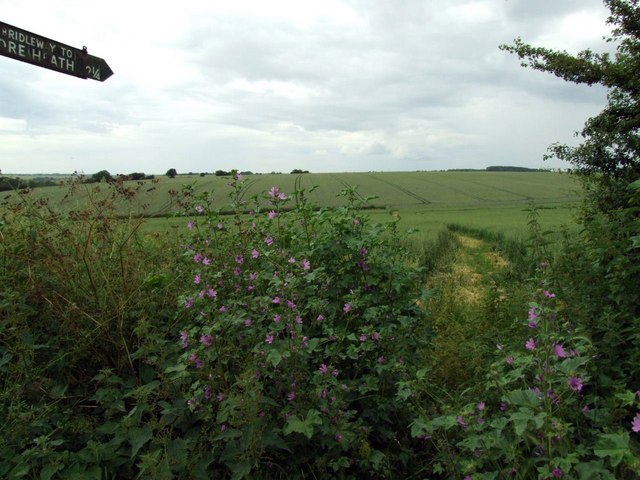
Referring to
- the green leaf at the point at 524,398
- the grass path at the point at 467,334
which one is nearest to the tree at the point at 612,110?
the grass path at the point at 467,334

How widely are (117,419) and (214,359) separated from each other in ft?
2.56

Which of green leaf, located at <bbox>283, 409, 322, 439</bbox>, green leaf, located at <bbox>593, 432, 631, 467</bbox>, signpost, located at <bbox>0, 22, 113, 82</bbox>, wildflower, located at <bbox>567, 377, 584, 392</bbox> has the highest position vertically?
signpost, located at <bbox>0, 22, 113, 82</bbox>

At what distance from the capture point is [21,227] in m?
3.70

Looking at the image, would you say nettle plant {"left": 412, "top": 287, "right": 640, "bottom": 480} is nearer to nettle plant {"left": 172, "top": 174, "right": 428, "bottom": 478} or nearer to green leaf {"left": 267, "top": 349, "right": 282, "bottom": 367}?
nettle plant {"left": 172, "top": 174, "right": 428, "bottom": 478}

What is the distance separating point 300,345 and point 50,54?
339 cm

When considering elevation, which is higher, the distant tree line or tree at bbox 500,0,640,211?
tree at bbox 500,0,640,211

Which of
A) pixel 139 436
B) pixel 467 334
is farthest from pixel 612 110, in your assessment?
pixel 139 436

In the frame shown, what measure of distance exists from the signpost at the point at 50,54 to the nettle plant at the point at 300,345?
172 cm

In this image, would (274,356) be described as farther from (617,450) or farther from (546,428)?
(617,450)

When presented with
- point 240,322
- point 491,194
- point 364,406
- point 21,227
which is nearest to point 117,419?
point 240,322

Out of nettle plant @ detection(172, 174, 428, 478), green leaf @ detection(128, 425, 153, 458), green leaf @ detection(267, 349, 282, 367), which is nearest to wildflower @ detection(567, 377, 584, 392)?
nettle plant @ detection(172, 174, 428, 478)

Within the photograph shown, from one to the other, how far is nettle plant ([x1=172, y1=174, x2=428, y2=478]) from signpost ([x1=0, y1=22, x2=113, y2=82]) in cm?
172

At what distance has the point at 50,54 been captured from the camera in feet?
12.1

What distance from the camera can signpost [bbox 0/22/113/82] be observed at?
340 centimetres
